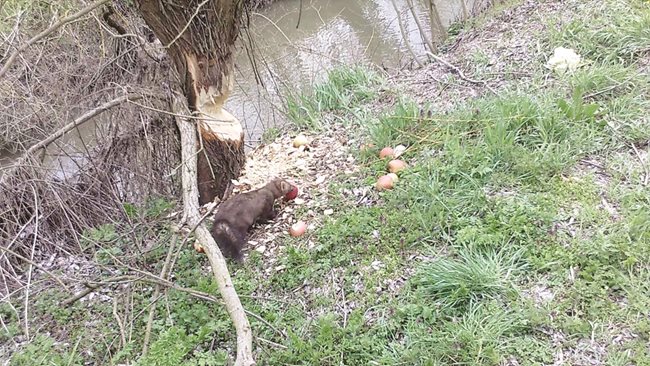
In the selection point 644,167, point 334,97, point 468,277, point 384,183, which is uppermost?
point 334,97

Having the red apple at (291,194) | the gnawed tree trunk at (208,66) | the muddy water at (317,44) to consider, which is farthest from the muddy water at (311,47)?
the red apple at (291,194)

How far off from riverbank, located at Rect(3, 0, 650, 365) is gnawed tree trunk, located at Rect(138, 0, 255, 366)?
0.96 ft

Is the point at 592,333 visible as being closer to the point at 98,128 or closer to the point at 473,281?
the point at 473,281

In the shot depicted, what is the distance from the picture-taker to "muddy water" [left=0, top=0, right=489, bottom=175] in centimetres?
536

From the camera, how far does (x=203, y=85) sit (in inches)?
131

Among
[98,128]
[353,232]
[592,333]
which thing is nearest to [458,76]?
[353,232]

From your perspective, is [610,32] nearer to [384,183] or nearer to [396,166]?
[396,166]

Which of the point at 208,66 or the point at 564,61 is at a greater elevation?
the point at 208,66

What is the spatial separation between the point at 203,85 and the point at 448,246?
1823 mm

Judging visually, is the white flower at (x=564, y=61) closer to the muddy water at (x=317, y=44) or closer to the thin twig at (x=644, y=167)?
the thin twig at (x=644, y=167)

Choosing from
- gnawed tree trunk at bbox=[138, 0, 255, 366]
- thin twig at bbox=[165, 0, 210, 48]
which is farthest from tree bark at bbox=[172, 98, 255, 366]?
thin twig at bbox=[165, 0, 210, 48]

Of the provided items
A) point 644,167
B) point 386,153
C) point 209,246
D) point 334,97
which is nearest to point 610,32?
point 644,167

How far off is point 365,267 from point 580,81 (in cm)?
205

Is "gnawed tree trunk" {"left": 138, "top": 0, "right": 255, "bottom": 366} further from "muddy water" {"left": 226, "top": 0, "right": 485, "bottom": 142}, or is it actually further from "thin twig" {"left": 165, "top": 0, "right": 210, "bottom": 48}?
"muddy water" {"left": 226, "top": 0, "right": 485, "bottom": 142}
